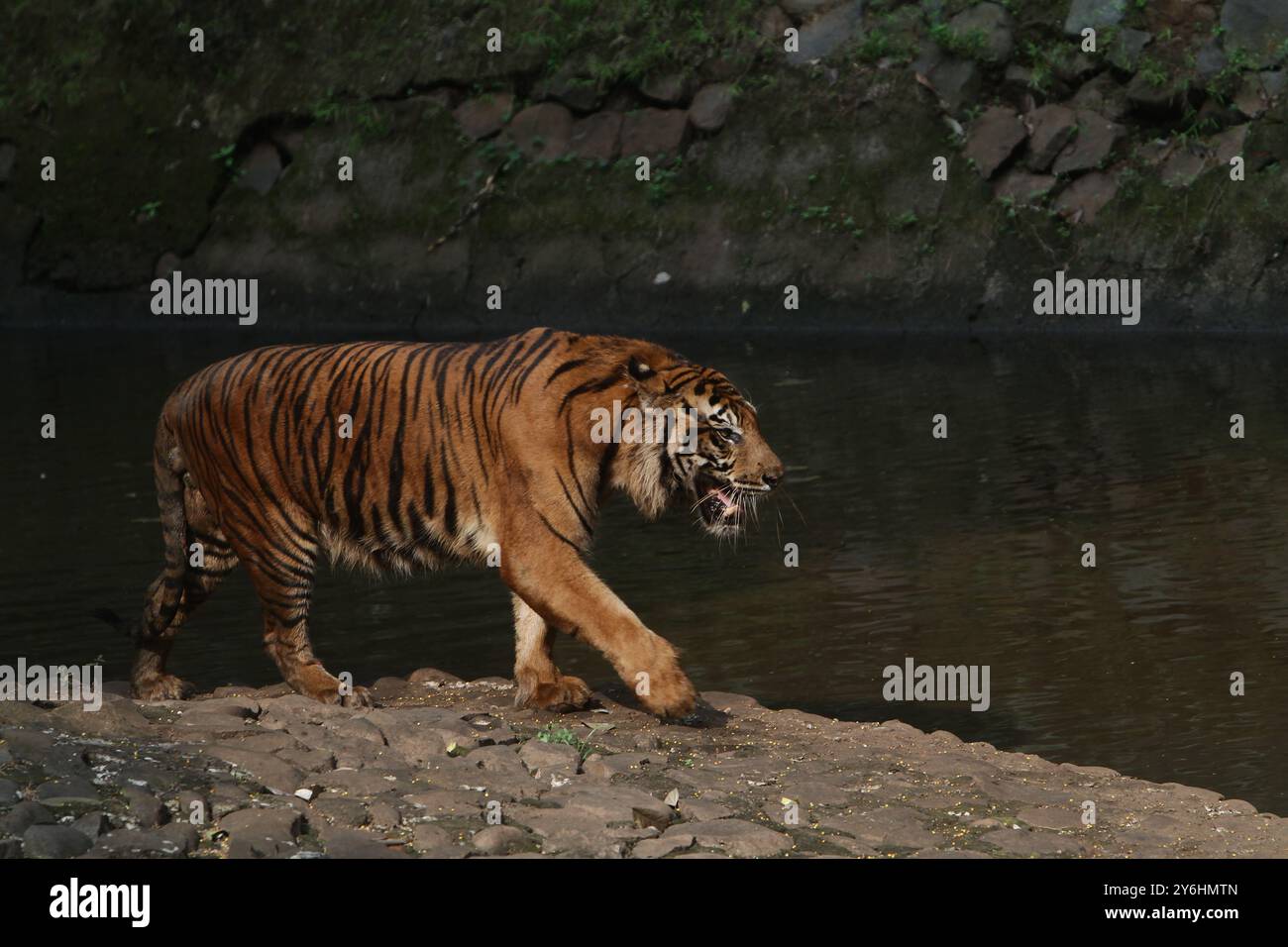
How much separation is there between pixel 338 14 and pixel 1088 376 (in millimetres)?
11048

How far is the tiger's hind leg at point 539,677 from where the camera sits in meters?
6.81

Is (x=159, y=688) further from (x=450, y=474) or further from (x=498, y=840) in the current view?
(x=498, y=840)

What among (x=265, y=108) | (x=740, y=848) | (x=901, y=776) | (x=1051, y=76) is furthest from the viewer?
(x=265, y=108)

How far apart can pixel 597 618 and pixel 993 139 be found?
1276 cm

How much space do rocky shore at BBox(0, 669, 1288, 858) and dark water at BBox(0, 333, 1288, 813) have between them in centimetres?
89

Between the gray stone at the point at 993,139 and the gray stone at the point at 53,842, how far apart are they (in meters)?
14.6

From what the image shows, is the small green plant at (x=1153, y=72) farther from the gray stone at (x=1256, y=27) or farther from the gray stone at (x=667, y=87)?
the gray stone at (x=667, y=87)

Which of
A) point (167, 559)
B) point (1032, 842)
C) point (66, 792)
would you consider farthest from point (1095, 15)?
point (66, 792)

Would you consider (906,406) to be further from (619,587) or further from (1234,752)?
(1234,752)

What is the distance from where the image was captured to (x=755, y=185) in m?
19.0

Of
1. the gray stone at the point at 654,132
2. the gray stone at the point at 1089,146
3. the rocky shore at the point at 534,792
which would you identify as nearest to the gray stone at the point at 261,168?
the gray stone at the point at 654,132

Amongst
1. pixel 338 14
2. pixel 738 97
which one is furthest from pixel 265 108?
pixel 738 97

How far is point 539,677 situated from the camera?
6.86 metres

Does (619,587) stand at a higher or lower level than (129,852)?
higher
